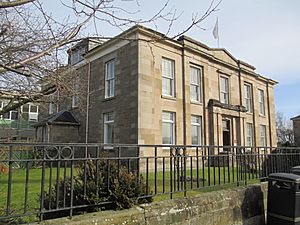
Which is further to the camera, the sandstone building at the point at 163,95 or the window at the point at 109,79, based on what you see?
the window at the point at 109,79

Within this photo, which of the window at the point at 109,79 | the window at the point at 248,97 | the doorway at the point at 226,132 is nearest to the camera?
the window at the point at 109,79

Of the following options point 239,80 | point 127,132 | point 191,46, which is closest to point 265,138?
point 239,80

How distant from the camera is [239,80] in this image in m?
24.0

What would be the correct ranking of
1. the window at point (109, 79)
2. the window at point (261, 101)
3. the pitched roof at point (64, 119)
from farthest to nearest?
the window at point (261, 101) → the pitched roof at point (64, 119) → the window at point (109, 79)

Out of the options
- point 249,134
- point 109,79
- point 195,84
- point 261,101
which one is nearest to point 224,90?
point 195,84

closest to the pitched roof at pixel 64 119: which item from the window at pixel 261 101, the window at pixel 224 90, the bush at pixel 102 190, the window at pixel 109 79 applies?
the window at pixel 109 79

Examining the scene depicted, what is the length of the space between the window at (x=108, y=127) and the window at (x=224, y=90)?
9.38 m

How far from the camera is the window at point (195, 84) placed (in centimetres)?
1962

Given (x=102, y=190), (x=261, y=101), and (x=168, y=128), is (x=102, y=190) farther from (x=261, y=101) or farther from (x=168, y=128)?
(x=261, y=101)

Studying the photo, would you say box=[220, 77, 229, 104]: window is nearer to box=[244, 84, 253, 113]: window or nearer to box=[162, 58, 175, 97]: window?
box=[244, 84, 253, 113]: window

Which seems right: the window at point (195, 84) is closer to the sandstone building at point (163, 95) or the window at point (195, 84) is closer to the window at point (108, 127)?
the sandstone building at point (163, 95)

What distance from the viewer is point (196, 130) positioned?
762 inches

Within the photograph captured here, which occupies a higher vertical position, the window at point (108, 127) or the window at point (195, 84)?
the window at point (195, 84)

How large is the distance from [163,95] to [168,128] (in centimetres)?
213
